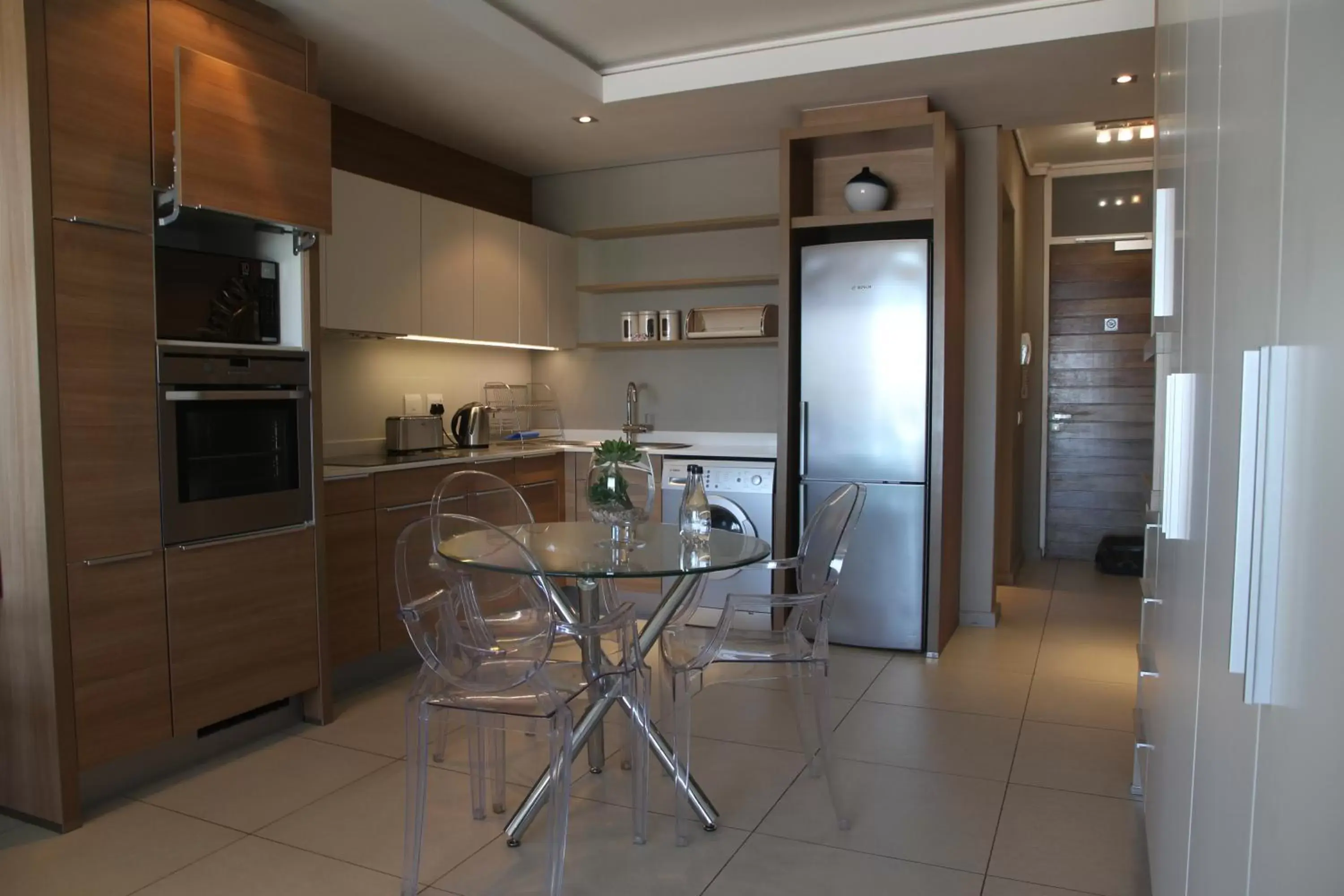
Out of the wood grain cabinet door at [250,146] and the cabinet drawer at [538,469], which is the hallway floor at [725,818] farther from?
the wood grain cabinet door at [250,146]

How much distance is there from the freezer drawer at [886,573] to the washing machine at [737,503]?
1.14ft

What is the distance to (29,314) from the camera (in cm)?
252

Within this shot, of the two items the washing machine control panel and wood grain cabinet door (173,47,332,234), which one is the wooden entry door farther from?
wood grain cabinet door (173,47,332,234)

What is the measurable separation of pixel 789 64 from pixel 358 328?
2.21 metres

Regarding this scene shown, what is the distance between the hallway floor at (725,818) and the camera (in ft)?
7.72

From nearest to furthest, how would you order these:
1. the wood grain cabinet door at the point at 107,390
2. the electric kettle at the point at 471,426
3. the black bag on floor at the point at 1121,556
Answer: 1. the wood grain cabinet door at the point at 107,390
2. the electric kettle at the point at 471,426
3. the black bag on floor at the point at 1121,556

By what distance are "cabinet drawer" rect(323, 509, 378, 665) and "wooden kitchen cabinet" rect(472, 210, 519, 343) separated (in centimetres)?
144

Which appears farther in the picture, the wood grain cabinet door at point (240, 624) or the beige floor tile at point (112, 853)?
the wood grain cabinet door at point (240, 624)

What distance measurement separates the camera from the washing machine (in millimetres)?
4723

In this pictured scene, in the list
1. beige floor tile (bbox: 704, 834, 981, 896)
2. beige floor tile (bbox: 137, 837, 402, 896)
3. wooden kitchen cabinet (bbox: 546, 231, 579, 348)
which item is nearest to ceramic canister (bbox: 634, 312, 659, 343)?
wooden kitchen cabinet (bbox: 546, 231, 579, 348)

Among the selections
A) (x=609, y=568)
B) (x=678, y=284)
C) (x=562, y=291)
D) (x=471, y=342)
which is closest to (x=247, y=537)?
(x=609, y=568)

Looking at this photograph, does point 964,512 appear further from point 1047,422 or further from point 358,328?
point 358,328

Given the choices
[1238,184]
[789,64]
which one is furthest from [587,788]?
[789,64]

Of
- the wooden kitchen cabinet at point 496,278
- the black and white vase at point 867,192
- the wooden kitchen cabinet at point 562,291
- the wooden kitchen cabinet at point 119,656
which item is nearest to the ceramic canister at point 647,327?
the wooden kitchen cabinet at point 562,291
